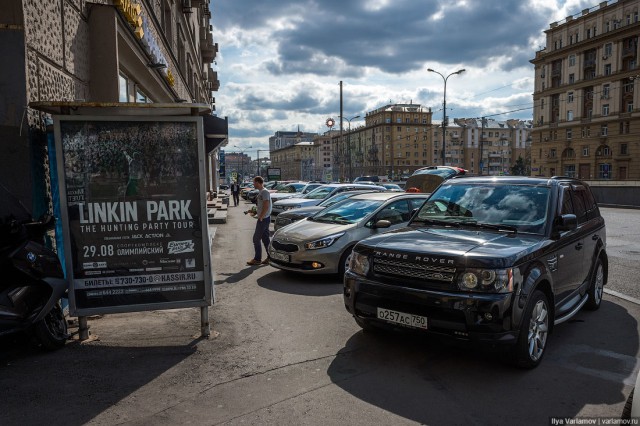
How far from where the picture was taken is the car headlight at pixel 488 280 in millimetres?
3951

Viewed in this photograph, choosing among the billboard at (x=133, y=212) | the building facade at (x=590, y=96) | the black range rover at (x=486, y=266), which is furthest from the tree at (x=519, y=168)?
the billboard at (x=133, y=212)

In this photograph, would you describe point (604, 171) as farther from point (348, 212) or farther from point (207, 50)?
point (348, 212)

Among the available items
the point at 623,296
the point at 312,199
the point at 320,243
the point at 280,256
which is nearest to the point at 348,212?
the point at 320,243

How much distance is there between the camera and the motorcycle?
161 inches

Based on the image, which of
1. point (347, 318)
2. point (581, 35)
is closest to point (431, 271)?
point (347, 318)

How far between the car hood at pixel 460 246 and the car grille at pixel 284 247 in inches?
125

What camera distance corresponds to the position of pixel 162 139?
4914 mm

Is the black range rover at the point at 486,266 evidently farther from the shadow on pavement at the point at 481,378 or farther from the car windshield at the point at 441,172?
the car windshield at the point at 441,172

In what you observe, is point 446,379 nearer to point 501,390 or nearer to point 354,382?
point 501,390

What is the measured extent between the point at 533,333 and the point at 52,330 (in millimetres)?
4620

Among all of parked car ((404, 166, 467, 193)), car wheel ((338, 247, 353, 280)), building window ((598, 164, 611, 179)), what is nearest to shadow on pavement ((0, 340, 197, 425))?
car wheel ((338, 247, 353, 280))

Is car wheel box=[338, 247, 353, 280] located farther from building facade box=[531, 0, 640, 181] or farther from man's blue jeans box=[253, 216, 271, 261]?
building facade box=[531, 0, 640, 181]

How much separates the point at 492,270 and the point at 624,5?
7846 centimetres

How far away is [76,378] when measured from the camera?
13.2 feet
